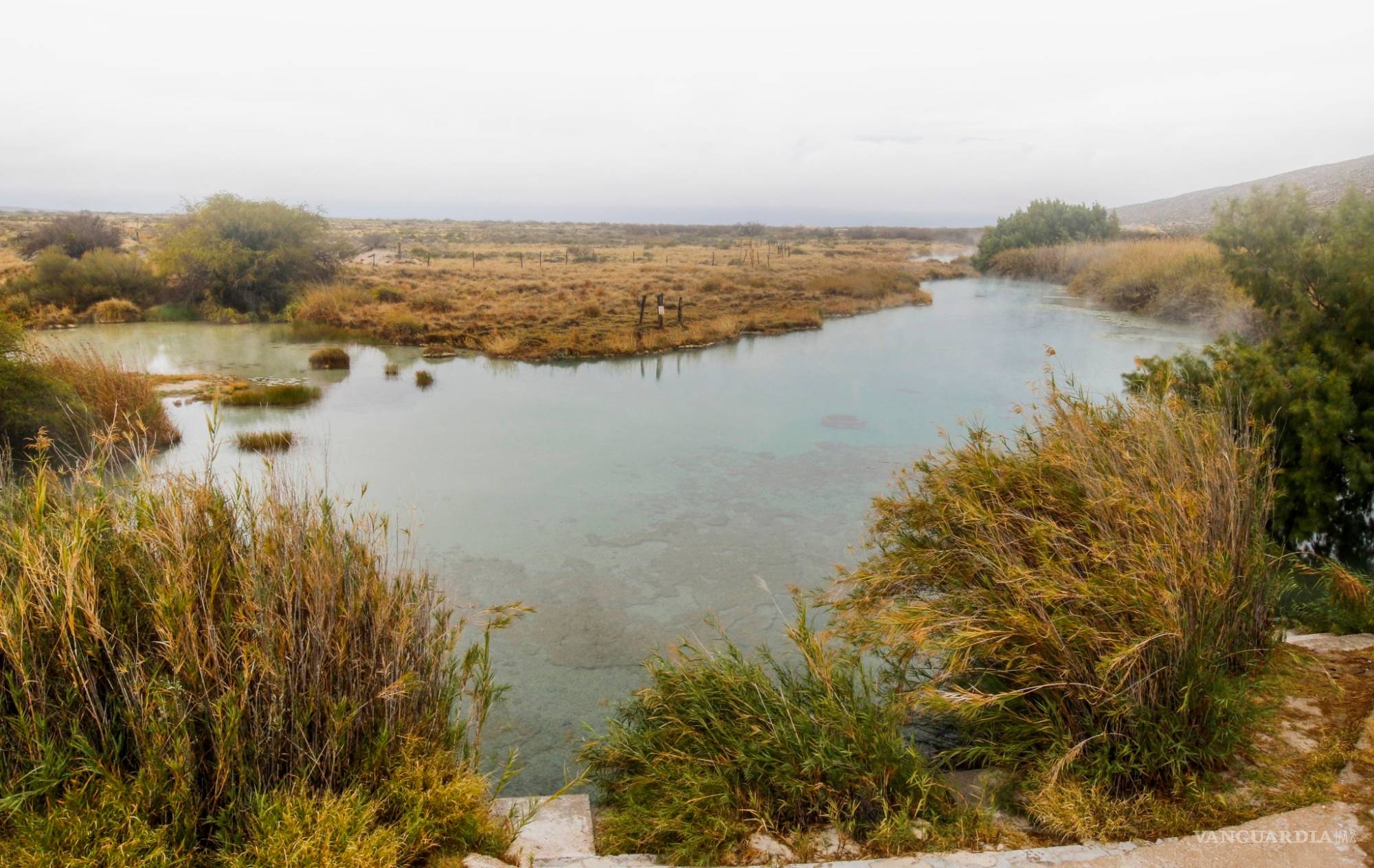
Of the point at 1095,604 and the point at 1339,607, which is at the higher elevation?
→ the point at 1095,604

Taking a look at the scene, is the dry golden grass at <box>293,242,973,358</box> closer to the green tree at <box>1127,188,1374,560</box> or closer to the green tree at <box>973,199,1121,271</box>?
the green tree at <box>973,199,1121,271</box>

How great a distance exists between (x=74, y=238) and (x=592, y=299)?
1967cm

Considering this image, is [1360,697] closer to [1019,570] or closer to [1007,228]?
[1019,570]

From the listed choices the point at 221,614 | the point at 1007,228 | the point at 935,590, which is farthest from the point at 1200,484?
the point at 1007,228

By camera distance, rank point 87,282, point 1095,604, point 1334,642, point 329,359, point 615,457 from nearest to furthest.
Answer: point 1095,604
point 1334,642
point 615,457
point 329,359
point 87,282

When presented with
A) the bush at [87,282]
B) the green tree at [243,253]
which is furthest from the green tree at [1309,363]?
the bush at [87,282]

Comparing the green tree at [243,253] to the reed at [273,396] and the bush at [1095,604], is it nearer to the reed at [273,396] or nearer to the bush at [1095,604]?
the reed at [273,396]

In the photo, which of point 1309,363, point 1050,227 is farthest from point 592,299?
point 1050,227

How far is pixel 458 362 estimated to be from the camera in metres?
17.2

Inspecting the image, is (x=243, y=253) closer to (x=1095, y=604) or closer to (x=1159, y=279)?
(x=1095, y=604)

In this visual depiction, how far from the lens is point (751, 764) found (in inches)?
142

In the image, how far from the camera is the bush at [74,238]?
28.1 metres

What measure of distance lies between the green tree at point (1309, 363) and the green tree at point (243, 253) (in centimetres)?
2409

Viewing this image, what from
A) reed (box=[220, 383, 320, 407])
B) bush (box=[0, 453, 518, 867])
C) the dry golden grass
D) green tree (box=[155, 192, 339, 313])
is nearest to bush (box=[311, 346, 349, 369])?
reed (box=[220, 383, 320, 407])
